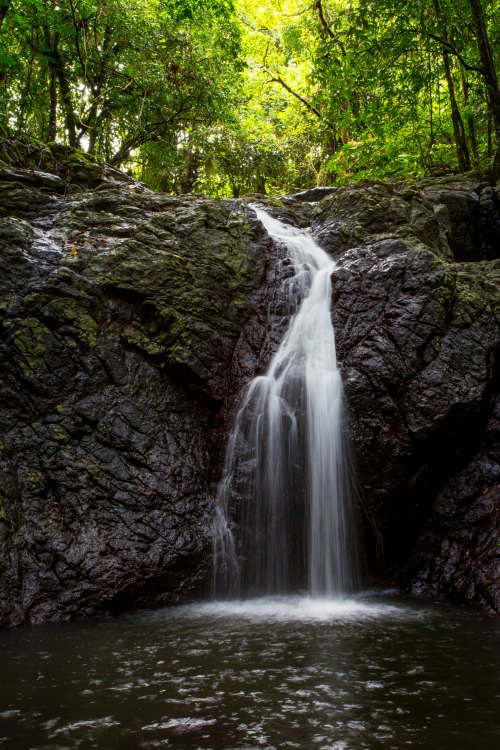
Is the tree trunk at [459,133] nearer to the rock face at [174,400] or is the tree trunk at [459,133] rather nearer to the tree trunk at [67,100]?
the rock face at [174,400]

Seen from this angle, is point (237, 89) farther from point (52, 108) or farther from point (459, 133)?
point (459, 133)

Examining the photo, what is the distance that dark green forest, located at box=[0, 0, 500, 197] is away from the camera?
10086 millimetres

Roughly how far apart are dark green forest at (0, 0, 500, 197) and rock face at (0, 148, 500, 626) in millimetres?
3700

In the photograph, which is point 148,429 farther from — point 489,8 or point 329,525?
point 489,8

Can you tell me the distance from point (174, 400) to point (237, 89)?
12.3 meters

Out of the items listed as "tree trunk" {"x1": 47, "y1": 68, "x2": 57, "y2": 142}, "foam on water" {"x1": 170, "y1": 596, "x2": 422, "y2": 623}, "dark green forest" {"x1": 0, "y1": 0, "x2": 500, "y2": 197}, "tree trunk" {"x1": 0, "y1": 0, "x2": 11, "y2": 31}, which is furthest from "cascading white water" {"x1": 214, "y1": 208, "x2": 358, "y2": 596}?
"tree trunk" {"x1": 47, "y1": 68, "x2": 57, "y2": 142}

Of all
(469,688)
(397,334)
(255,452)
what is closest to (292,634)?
(469,688)

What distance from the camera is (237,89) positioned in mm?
15727

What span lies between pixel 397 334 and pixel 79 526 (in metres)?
5.11

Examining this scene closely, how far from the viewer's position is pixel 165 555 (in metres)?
6.50

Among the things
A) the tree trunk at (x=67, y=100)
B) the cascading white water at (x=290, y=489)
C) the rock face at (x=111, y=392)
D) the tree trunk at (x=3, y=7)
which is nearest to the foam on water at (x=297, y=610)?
the cascading white water at (x=290, y=489)

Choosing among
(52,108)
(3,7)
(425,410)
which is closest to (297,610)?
(425,410)

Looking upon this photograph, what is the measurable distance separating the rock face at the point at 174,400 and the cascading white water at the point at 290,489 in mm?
285

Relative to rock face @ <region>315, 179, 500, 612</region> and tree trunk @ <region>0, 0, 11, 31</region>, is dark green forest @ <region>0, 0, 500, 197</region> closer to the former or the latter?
tree trunk @ <region>0, 0, 11, 31</region>
